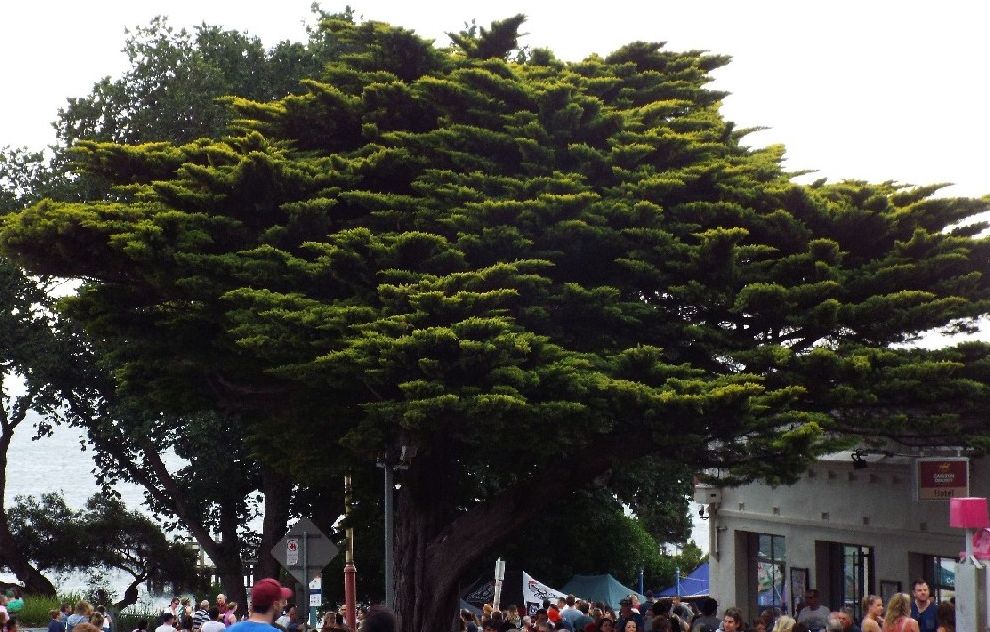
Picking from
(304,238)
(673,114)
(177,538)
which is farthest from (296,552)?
(177,538)

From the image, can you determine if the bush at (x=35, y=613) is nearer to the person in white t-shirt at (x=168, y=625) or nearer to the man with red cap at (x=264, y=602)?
the person in white t-shirt at (x=168, y=625)

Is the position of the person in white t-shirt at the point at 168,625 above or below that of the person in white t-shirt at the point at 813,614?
below

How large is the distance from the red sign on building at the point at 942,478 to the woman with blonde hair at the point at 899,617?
828cm

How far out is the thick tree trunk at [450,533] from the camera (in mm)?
24938

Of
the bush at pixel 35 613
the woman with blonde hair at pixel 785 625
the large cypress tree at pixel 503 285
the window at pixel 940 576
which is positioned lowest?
the bush at pixel 35 613

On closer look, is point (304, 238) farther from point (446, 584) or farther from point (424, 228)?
point (446, 584)

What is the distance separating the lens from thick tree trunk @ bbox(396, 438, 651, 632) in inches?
982

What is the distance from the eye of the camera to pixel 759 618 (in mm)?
20375

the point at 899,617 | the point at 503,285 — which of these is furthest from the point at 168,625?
the point at 899,617

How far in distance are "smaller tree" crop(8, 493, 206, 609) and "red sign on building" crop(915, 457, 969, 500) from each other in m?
31.4

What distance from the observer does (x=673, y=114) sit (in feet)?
90.1

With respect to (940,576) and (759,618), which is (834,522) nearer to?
(940,576)

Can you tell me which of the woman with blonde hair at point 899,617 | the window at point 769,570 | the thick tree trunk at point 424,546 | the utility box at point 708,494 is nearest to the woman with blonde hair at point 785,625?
the woman with blonde hair at point 899,617

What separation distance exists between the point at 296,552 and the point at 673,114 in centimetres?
1165
